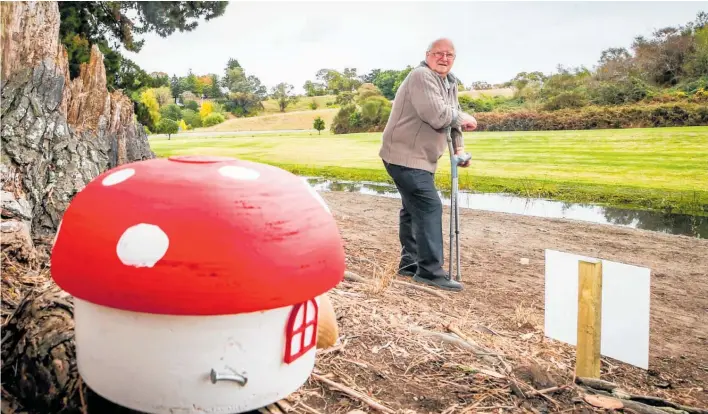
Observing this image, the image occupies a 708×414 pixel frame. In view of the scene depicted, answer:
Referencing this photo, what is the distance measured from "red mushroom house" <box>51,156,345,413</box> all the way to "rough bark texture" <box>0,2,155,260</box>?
167 cm

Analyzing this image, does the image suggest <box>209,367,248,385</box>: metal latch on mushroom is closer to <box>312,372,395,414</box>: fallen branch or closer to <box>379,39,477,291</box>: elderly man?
<box>312,372,395,414</box>: fallen branch

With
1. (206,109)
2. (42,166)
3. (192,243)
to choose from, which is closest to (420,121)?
(42,166)

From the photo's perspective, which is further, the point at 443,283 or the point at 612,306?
the point at 443,283

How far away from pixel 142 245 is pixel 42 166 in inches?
107

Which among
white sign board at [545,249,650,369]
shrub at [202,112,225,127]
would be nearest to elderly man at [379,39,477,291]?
white sign board at [545,249,650,369]

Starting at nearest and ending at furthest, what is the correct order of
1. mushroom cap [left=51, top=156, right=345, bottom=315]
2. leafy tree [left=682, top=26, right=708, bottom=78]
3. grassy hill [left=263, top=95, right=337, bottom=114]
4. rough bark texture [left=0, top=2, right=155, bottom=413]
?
mushroom cap [left=51, top=156, right=345, bottom=315] → rough bark texture [left=0, top=2, right=155, bottom=413] → leafy tree [left=682, top=26, right=708, bottom=78] → grassy hill [left=263, top=95, right=337, bottom=114]

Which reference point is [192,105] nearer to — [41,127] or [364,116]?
[364,116]

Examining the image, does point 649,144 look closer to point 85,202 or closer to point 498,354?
point 498,354

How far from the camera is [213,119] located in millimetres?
28906

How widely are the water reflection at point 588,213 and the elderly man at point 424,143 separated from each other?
467 cm

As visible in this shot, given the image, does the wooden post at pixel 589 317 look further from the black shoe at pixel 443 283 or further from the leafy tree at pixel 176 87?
the leafy tree at pixel 176 87

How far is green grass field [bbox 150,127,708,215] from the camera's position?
1041cm

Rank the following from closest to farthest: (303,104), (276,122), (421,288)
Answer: (421,288) < (276,122) < (303,104)

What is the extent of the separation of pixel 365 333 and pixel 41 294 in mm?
1421
